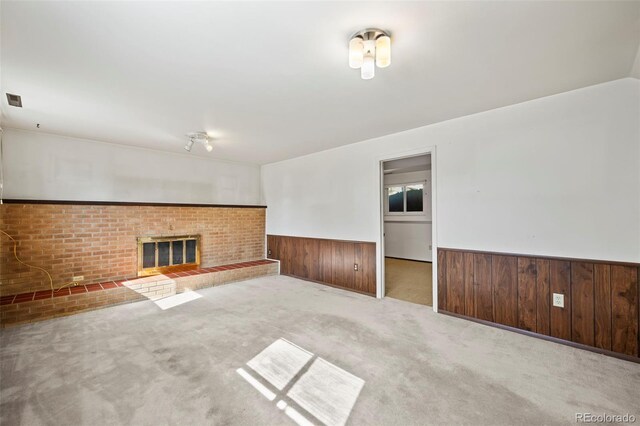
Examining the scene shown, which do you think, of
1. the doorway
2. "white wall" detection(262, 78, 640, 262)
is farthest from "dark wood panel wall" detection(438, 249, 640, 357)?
the doorway

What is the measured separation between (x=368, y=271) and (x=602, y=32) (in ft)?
10.8

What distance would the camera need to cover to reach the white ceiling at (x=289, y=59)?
1.51m

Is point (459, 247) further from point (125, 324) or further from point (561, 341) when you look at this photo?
point (125, 324)

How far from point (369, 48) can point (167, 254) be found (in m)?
4.46

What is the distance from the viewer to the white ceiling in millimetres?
1508

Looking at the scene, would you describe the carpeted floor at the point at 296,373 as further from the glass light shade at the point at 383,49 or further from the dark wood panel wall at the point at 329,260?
the glass light shade at the point at 383,49

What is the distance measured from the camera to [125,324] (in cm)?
296

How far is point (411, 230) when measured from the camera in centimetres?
684

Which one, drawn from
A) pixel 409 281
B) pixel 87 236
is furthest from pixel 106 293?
pixel 409 281

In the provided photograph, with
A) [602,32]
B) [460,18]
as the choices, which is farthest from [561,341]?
[460,18]

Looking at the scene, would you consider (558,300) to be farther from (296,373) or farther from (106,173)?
(106,173)

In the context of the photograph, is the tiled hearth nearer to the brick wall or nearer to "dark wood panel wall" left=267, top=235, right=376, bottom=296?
the brick wall

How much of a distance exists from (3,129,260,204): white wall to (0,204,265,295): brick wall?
9.2 inches

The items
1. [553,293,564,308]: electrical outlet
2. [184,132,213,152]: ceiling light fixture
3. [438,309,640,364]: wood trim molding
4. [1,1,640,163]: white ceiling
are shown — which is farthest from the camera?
[184,132,213,152]: ceiling light fixture
